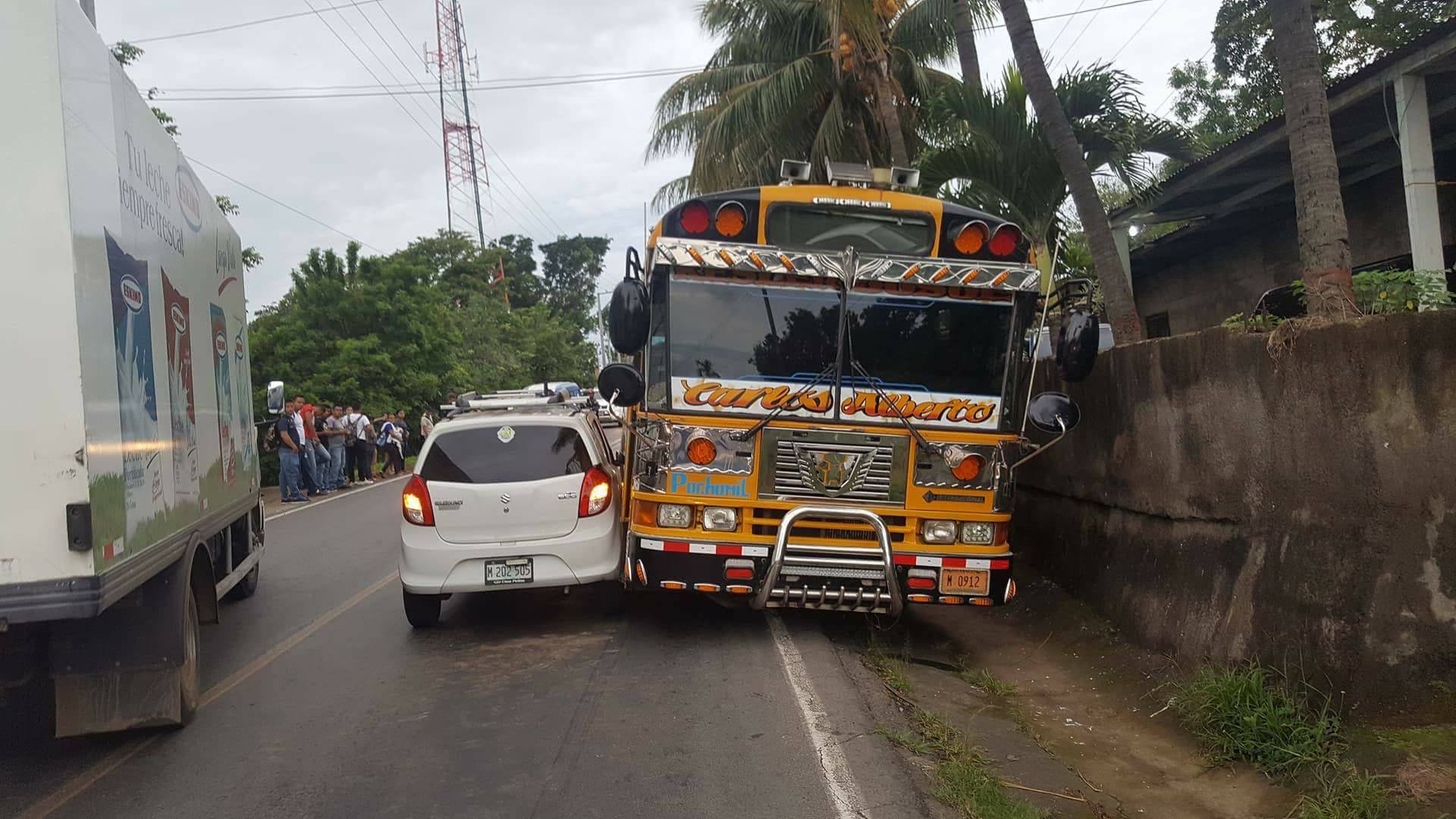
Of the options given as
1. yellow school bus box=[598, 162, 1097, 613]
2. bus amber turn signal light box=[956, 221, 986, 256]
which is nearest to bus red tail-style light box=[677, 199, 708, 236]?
yellow school bus box=[598, 162, 1097, 613]

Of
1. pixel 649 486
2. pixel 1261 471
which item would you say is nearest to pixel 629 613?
pixel 649 486

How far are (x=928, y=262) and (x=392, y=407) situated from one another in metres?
25.8

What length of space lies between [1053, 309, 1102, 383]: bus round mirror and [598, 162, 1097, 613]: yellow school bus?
0.07ft

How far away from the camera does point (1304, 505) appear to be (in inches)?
233

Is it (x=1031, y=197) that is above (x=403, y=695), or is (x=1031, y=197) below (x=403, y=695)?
above

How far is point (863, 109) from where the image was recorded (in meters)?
18.1

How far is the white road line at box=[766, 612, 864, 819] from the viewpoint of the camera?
15.9 feet

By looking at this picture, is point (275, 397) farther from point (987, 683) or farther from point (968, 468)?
point (987, 683)

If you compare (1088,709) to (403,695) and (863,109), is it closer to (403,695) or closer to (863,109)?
(403,695)

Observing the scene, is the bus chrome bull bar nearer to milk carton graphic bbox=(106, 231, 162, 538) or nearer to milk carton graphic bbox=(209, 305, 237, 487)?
milk carton graphic bbox=(106, 231, 162, 538)

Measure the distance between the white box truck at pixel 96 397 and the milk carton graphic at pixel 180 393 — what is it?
23mm

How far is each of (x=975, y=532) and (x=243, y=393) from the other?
6.42 meters

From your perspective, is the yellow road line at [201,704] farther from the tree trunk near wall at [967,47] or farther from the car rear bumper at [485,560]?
the tree trunk near wall at [967,47]

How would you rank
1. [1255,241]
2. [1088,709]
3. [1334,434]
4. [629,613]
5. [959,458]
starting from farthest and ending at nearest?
1. [1255,241]
2. [629,613]
3. [959,458]
4. [1088,709]
5. [1334,434]
